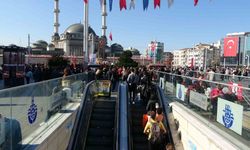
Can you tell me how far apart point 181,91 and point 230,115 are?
17.6 ft

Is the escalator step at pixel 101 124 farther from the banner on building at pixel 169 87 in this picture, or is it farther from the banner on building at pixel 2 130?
the banner on building at pixel 2 130

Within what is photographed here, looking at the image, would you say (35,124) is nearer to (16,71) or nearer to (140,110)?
(140,110)

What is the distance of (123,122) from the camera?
497 inches

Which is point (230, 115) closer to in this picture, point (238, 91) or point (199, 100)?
point (238, 91)

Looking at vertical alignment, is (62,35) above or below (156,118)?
above

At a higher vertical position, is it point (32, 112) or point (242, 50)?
point (242, 50)

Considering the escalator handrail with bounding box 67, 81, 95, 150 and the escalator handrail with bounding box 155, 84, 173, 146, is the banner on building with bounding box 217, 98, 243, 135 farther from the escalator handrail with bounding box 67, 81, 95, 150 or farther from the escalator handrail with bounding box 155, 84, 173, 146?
the escalator handrail with bounding box 67, 81, 95, 150

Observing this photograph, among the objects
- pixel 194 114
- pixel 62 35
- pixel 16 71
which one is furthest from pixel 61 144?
pixel 62 35

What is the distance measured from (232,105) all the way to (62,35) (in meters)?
162

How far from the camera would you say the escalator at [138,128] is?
12125mm

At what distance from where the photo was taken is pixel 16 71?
25.0 meters

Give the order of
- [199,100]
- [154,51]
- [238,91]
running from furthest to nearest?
[154,51], [199,100], [238,91]

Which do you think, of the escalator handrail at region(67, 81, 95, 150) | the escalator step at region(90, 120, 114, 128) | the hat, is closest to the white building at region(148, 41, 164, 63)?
the escalator step at region(90, 120, 114, 128)

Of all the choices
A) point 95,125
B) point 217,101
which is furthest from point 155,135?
point 95,125
